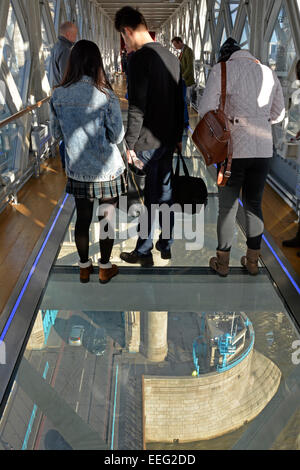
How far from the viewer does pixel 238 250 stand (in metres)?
3.14

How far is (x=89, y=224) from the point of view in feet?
8.84

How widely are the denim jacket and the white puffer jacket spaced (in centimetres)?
56

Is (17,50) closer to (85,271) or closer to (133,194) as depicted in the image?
(133,194)

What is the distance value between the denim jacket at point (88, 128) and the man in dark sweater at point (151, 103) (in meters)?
0.14

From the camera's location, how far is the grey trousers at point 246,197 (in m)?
2.56

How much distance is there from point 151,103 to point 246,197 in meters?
0.85

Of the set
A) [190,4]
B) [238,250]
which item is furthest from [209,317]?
[190,4]

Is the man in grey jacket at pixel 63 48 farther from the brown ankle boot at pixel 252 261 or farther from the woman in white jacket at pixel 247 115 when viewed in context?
the brown ankle boot at pixel 252 261

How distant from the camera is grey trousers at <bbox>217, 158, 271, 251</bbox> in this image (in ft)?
8.39

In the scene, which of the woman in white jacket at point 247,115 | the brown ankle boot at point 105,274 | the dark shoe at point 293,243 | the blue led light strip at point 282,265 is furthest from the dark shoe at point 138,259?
the dark shoe at point 293,243

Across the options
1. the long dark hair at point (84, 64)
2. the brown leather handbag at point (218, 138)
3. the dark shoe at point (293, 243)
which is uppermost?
the long dark hair at point (84, 64)

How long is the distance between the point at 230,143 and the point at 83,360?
4.78 ft

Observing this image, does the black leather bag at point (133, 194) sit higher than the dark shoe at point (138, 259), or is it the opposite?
the black leather bag at point (133, 194)

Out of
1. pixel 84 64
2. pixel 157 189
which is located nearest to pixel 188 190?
pixel 157 189
